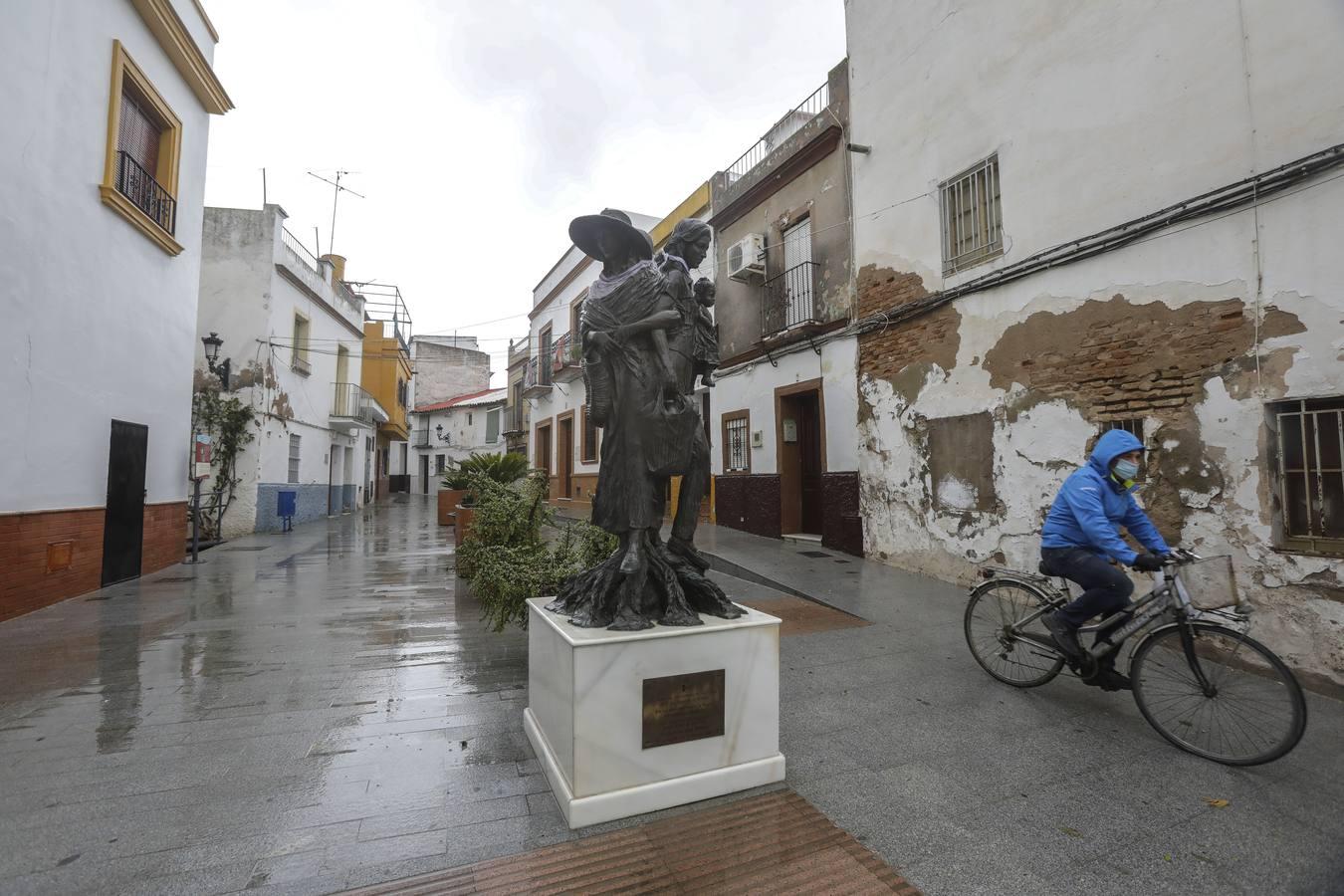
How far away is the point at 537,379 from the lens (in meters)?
21.0

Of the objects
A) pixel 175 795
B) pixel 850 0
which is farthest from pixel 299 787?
pixel 850 0

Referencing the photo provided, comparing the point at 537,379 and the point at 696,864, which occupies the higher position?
the point at 537,379

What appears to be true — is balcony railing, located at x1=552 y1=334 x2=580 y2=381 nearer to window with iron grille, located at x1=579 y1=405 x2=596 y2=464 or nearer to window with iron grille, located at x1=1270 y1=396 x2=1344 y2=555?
window with iron grille, located at x1=579 y1=405 x2=596 y2=464

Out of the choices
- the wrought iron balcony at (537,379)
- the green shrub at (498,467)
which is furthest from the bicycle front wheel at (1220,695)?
the wrought iron balcony at (537,379)

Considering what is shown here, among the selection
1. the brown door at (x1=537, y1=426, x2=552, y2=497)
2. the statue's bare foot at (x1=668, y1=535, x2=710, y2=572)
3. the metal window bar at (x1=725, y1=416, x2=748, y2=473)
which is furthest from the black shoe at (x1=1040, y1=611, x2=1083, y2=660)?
the brown door at (x1=537, y1=426, x2=552, y2=497)

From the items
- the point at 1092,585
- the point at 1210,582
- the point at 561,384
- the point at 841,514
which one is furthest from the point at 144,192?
the point at 561,384

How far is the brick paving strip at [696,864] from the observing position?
195 cm

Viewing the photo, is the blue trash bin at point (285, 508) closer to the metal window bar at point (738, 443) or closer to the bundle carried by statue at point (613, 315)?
the metal window bar at point (738, 443)

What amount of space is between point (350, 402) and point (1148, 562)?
64.1 ft

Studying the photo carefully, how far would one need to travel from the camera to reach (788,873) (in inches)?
79.4

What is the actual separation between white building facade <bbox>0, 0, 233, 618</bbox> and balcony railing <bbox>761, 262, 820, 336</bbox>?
27.4 feet

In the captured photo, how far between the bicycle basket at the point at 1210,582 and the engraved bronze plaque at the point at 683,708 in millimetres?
2388

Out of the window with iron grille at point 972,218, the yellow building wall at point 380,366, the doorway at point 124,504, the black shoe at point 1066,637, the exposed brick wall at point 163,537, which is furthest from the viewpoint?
the yellow building wall at point 380,366

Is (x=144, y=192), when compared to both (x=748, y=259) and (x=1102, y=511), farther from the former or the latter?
(x=1102, y=511)
